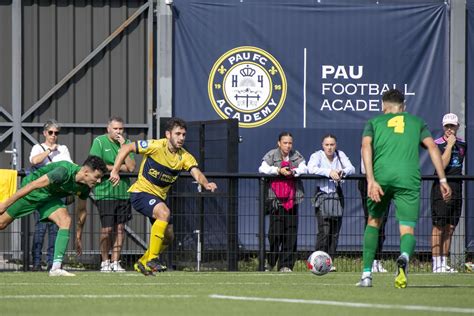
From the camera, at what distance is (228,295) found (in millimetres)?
10719

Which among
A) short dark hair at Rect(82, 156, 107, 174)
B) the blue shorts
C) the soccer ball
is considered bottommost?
the soccer ball

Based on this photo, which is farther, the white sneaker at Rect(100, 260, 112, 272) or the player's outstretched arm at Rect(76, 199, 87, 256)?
the white sneaker at Rect(100, 260, 112, 272)

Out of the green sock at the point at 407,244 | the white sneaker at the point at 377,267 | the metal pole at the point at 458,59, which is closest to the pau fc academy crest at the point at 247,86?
the metal pole at the point at 458,59

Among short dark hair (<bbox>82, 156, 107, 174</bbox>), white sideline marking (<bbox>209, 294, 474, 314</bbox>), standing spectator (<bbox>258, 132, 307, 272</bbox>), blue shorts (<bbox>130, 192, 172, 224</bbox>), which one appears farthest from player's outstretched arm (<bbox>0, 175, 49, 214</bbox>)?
standing spectator (<bbox>258, 132, 307, 272</bbox>)

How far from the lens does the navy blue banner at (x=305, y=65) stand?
63.8 feet

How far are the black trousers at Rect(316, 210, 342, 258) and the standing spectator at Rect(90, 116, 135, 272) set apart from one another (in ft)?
8.46

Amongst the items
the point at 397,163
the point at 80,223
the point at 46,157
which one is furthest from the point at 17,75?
the point at 397,163

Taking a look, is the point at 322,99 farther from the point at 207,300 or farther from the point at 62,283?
the point at 207,300

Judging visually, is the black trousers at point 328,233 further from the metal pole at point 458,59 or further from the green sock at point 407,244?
the green sock at point 407,244

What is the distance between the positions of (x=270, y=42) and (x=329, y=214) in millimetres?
3954

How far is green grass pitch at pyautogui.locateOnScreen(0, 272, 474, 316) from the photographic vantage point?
9.15 m

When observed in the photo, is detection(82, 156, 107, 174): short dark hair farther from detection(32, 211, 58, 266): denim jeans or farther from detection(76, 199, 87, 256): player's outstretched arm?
detection(32, 211, 58, 266): denim jeans

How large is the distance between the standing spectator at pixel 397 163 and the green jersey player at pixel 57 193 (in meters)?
3.46

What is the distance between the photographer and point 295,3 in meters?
19.7
